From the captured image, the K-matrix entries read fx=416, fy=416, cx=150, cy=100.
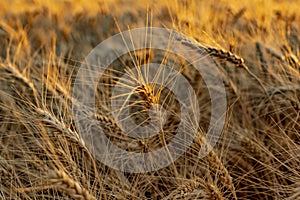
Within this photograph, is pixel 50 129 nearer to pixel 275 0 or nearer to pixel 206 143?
pixel 206 143

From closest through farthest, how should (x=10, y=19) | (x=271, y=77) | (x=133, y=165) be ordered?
(x=133, y=165) < (x=271, y=77) < (x=10, y=19)

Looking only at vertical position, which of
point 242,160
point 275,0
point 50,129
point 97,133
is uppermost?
point 275,0

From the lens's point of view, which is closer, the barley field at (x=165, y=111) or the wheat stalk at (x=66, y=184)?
the wheat stalk at (x=66, y=184)

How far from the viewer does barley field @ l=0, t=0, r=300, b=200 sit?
3.60 feet

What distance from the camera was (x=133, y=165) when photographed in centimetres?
127

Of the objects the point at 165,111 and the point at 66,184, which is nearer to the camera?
the point at 66,184

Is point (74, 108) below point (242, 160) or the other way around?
the other way around

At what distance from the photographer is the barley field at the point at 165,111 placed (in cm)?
110

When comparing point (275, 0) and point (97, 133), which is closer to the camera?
point (97, 133)

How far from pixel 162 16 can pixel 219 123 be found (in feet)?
5.09

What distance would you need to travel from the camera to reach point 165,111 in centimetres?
117

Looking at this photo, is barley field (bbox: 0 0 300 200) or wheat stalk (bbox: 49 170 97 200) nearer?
wheat stalk (bbox: 49 170 97 200)

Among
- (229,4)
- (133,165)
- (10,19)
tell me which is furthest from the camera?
(10,19)

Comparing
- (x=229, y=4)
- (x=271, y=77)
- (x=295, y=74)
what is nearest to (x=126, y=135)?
(x=295, y=74)
